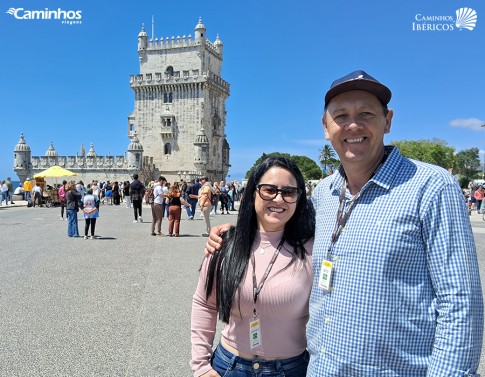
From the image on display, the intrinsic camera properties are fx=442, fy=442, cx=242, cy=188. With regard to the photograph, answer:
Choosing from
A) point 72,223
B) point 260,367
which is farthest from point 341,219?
point 72,223

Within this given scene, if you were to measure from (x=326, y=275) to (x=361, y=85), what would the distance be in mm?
896

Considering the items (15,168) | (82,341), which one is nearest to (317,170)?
(15,168)

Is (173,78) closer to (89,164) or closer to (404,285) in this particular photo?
(89,164)

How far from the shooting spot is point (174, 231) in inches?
576

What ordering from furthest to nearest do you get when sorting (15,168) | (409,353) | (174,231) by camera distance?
(15,168)
(174,231)
(409,353)

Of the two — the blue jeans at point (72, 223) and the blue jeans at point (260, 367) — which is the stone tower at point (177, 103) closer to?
the blue jeans at point (72, 223)

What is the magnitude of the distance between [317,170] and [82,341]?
302 ft

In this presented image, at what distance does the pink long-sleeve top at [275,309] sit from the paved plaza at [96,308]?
1824mm

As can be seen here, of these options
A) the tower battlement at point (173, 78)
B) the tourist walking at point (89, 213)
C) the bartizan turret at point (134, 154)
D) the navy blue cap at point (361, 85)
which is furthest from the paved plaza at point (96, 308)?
the tower battlement at point (173, 78)

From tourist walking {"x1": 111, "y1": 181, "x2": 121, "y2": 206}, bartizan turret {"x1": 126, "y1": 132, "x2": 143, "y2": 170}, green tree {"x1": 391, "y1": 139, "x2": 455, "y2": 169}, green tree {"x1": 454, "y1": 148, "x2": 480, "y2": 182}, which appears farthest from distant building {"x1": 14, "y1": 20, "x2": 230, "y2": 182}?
green tree {"x1": 454, "y1": 148, "x2": 480, "y2": 182}

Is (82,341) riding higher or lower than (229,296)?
lower

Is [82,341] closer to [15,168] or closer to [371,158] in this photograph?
[371,158]

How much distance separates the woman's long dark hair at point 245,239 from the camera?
95.2 inches

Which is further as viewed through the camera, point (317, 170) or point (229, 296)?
point (317, 170)
